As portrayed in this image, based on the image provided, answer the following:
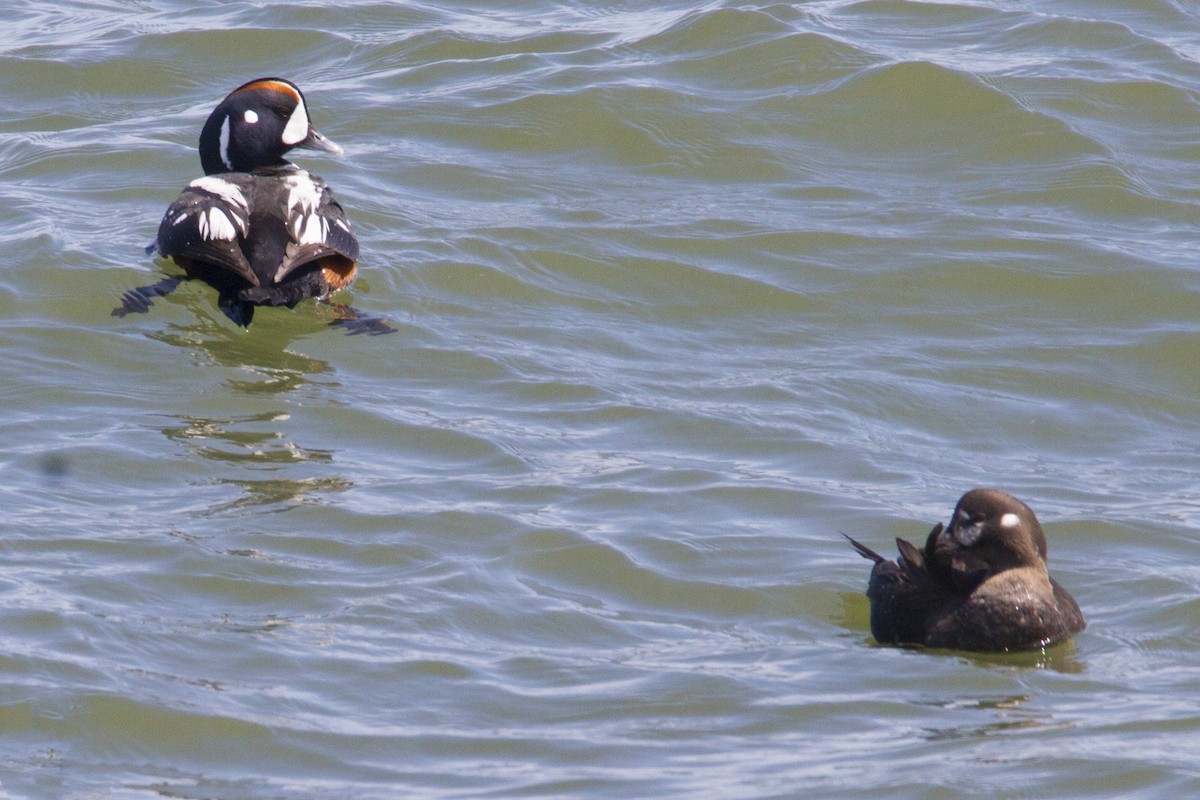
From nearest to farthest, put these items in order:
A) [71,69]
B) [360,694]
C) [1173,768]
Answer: [1173,768]
[360,694]
[71,69]

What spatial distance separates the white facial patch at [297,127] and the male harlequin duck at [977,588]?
466 centimetres

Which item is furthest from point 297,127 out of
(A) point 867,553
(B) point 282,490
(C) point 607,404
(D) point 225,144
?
(A) point 867,553

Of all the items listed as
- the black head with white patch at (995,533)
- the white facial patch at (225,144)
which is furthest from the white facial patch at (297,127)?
the black head with white patch at (995,533)

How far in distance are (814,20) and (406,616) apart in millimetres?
8291

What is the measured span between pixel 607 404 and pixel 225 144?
9.68ft

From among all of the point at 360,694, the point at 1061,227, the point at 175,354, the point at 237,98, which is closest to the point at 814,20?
the point at 1061,227

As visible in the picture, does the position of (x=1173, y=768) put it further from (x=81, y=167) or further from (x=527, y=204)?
(x=81, y=167)

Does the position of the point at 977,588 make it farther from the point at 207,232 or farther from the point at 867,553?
the point at 207,232

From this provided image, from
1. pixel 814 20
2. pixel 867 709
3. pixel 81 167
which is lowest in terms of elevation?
pixel 867 709

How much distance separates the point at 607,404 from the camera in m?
7.64

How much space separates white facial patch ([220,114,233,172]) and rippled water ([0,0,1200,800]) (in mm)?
674

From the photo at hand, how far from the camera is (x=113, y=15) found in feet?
44.9

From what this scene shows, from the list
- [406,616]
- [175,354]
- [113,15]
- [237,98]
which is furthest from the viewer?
[113,15]

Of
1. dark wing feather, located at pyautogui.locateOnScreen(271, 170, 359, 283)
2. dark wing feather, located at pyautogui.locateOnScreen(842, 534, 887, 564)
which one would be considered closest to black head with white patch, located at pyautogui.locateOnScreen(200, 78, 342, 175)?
dark wing feather, located at pyautogui.locateOnScreen(271, 170, 359, 283)
